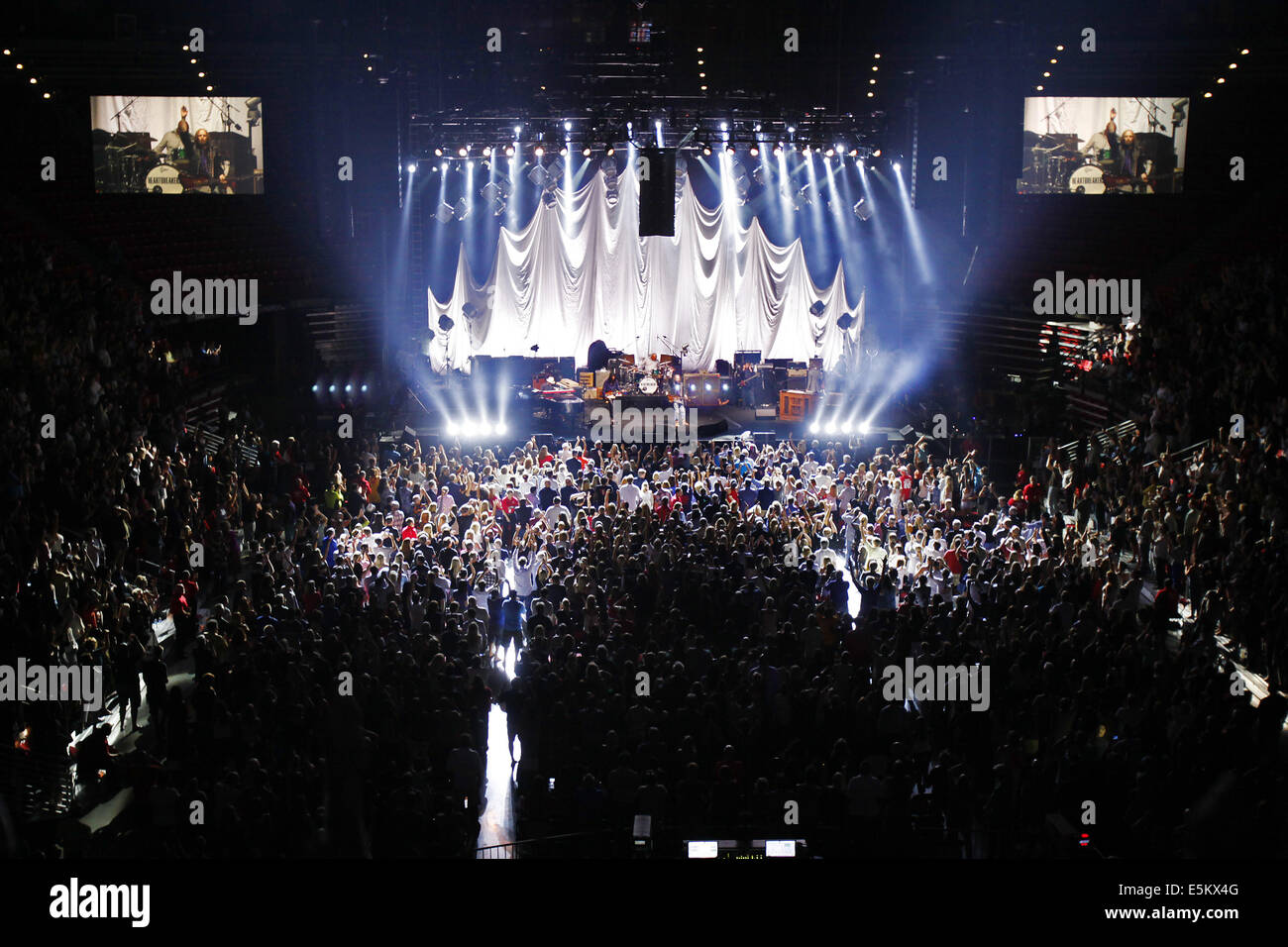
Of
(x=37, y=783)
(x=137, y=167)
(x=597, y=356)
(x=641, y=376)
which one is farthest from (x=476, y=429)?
(x=37, y=783)

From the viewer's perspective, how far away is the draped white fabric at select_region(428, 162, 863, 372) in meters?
32.3

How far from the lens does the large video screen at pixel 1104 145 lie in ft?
94.3

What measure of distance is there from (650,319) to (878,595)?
18.8 meters

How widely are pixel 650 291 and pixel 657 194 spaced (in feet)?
22.3

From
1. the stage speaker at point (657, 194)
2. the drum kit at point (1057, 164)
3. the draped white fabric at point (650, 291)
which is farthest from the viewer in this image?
the draped white fabric at point (650, 291)

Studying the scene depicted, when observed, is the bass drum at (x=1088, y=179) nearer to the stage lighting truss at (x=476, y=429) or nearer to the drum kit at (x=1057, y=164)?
the drum kit at (x=1057, y=164)

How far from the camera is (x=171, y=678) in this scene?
14.5 m

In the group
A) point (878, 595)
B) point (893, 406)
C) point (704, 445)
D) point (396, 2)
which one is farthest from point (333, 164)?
point (878, 595)

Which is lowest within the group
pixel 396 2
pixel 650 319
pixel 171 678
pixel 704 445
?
pixel 171 678

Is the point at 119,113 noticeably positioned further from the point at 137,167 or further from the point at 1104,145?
the point at 1104,145

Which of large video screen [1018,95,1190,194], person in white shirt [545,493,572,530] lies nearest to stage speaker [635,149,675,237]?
large video screen [1018,95,1190,194]

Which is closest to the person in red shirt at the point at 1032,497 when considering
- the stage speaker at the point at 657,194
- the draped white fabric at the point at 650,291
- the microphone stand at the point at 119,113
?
the stage speaker at the point at 657,194

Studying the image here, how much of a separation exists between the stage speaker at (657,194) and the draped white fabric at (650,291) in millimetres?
6082
